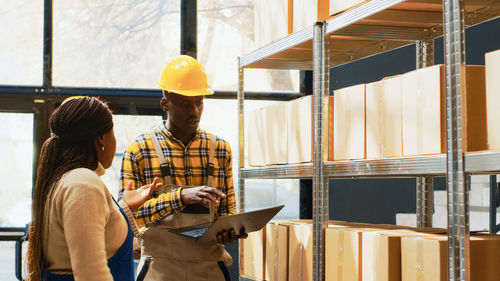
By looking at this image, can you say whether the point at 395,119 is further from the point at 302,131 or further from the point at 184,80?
the point at 184,80

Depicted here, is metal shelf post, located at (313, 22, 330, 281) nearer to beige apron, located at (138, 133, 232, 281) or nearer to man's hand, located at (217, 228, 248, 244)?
man's hand, located at (217, 228, 248, 244)

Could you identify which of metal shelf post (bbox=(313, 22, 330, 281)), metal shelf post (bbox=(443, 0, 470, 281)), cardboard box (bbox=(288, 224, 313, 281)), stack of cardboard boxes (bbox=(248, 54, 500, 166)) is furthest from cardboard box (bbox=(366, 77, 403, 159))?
cardboard box (bbox=(288, 224, 313, 281))

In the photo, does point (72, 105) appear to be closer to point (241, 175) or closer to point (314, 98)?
point (314, 98)

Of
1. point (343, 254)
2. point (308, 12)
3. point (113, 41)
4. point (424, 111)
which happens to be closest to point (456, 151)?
point (424, 111)

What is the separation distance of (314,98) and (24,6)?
3.07m

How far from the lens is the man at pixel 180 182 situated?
9.87 feet

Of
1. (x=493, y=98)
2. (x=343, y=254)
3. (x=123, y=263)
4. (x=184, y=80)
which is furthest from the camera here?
(x=184, y=80)

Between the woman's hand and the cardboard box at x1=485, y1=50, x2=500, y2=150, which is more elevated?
the cardboard box at x1=485, y1=50, x2=500, y2=150

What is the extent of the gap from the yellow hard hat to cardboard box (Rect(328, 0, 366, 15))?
0.82 m

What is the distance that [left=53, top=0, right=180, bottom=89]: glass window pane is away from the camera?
200 inches

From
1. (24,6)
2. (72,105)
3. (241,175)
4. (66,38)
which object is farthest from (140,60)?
(72,105)

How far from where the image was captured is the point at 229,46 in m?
5.36

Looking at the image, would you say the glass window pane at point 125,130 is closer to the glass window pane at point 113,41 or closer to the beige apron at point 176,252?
the glass window pane at point 113,41

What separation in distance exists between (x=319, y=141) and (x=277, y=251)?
713 millimetres
